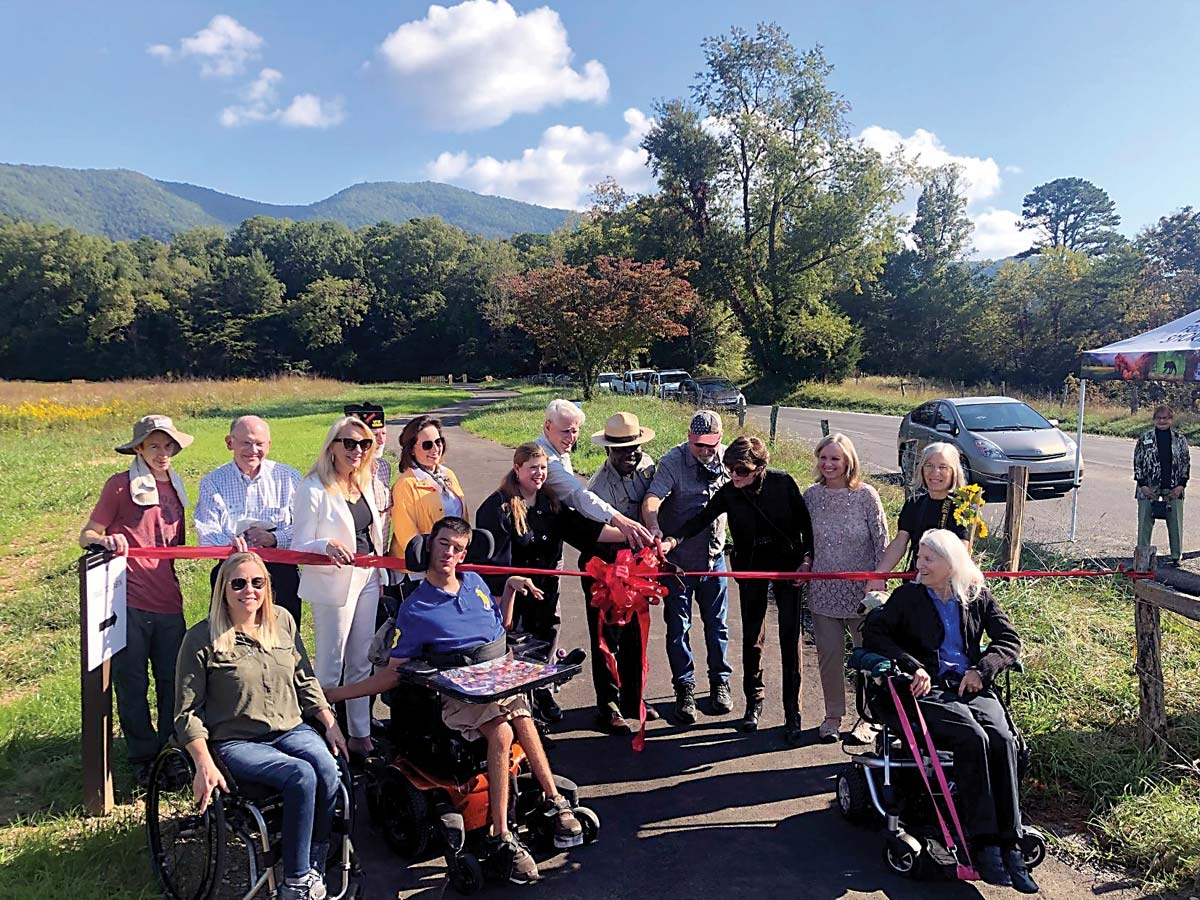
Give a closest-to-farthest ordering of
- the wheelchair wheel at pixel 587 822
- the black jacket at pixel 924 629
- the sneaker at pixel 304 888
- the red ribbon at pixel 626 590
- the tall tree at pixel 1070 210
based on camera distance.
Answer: the sneaker at pixel 304 888, the wheelchair wheel at pixel 587 822, the black jacket at pixel 924 629, the red ribbon at pixel 626 590, the tall tree at pixel 1070 210

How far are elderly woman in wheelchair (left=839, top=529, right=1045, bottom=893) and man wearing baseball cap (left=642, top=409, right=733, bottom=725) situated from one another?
1.29 meters

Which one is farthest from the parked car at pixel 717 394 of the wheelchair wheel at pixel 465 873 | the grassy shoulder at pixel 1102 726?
the wheelchair wheel at pixel 465 873

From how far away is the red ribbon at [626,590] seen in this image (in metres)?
4.41

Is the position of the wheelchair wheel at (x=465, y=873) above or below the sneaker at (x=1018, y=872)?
below

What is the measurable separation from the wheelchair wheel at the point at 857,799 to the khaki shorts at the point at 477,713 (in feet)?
5.32

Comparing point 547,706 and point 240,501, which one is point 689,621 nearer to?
point 547,706

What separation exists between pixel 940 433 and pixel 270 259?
271 ft

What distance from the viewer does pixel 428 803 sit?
138 inches

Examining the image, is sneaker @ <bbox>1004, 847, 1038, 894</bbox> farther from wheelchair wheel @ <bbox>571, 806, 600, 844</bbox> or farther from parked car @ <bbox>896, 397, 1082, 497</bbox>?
parked car @ <bbox>896, 397, 1082, 497</bbox>

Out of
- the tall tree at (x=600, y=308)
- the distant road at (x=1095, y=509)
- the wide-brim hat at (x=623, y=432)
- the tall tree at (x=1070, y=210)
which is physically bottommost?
the distant road at (x=1095, y=509)

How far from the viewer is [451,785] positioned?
3.49 meters

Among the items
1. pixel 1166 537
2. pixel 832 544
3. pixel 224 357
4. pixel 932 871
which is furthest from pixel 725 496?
pixel 224 357

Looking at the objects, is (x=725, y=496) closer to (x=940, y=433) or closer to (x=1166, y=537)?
(x=1166, y=537)

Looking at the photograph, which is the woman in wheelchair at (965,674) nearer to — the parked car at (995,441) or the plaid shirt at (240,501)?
the plaid shirt at (240,501)
